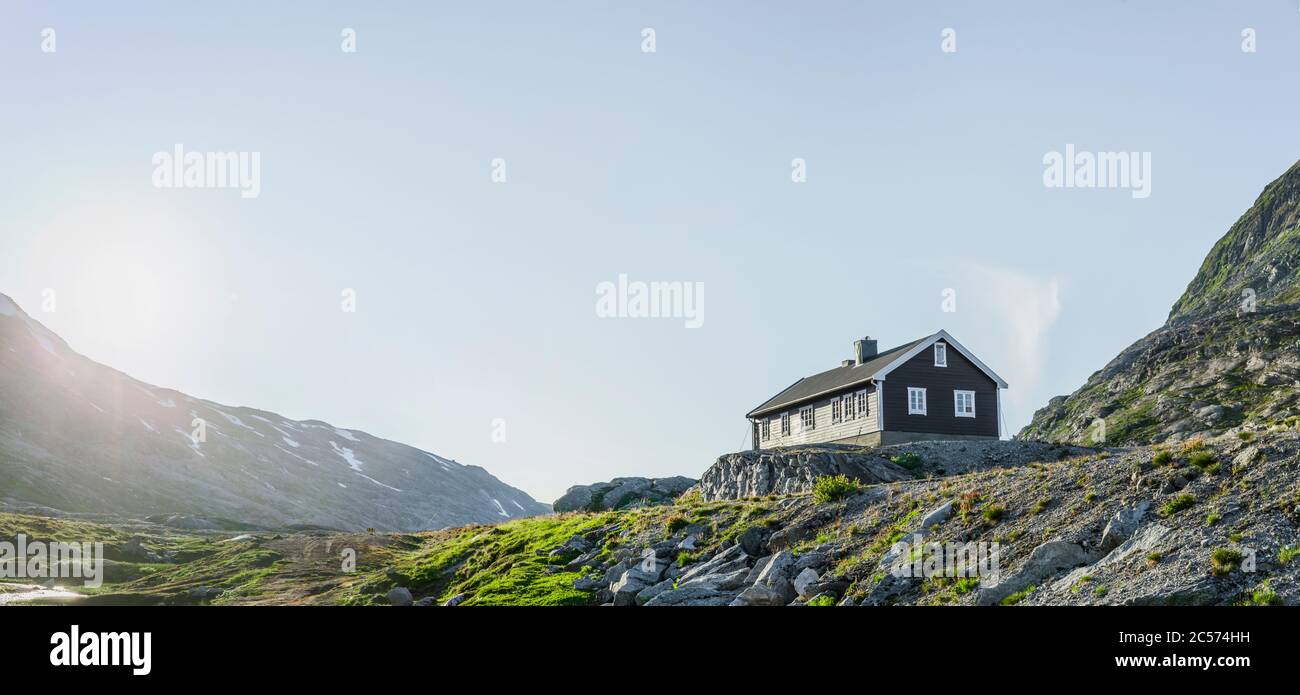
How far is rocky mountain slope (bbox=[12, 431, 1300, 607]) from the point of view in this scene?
695 inches

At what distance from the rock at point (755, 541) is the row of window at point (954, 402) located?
28128 mm

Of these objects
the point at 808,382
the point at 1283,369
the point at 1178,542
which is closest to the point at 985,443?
the point at 808,382

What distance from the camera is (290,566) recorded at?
157 feet

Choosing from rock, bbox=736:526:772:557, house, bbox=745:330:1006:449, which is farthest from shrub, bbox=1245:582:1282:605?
house, bbox=745:330:1006:449

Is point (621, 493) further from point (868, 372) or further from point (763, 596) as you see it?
point (763, 596)

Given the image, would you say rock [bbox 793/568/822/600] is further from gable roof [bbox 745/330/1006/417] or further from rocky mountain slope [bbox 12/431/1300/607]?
gable roof [bbox 745/330/1006/417]

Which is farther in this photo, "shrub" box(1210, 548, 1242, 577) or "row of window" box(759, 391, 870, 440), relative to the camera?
"row of window" box(759, 391, 870, 440)

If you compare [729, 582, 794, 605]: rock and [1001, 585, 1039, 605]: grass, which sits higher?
[1001, 585, 1039, 605]: grass

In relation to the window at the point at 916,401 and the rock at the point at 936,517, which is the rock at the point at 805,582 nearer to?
the rock at the point at 936,517

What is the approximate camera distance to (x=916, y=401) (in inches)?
2138

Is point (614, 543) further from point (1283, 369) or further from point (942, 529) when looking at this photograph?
point (1283, 369)

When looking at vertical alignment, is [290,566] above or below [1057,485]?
below

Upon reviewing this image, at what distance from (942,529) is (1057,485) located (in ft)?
10.5

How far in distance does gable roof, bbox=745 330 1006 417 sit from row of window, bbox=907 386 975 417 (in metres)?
1.90
